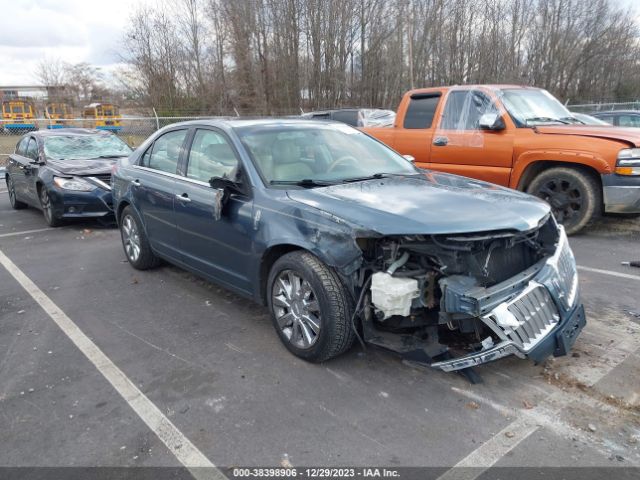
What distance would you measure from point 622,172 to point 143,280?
5.93m

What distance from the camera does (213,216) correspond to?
4160mm

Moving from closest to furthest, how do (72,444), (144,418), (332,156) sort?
(72,444), (144,418), (332,156)

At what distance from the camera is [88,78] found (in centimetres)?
5066

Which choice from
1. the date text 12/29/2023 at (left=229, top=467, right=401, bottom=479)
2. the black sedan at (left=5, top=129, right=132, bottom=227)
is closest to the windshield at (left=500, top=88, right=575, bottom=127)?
the date text 12/29/2023 at (left=229, top=467, right=401, bottom=479)

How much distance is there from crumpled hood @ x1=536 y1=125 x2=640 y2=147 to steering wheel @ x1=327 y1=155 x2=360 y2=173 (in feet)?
11.9

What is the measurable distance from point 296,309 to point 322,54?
1107 inches

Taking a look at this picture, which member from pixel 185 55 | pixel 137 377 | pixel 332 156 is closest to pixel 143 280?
pixel 137 377

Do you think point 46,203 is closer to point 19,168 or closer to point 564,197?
point 19,168

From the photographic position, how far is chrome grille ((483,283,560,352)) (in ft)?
9.33

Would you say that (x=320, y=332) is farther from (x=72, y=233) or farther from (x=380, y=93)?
(x=380, y=93)

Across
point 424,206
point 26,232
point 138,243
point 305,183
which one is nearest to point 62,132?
point 26,232

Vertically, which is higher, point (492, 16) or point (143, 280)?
point (492, 16)

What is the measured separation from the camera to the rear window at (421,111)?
783 centimetres

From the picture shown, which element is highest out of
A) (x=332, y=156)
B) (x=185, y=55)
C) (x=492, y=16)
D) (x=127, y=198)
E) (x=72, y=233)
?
(x=492, y=16)
